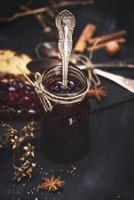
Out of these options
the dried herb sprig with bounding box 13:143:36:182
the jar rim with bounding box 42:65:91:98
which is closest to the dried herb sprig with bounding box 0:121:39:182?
the dried herb sprig with bounding box 13:143:36:182

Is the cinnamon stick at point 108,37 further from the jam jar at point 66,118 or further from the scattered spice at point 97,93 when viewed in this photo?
the jam jar at point 66,118

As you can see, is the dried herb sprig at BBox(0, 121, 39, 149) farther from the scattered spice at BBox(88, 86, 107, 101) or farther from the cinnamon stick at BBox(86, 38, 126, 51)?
the cinnamon stick at BBox(86, 38, 126, 51)

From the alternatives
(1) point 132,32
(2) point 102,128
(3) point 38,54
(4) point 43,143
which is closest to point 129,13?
(1) point 132,32

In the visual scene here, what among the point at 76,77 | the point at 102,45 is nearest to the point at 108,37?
the point at 102,45

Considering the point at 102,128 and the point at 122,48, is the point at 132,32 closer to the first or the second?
the point at 122,48

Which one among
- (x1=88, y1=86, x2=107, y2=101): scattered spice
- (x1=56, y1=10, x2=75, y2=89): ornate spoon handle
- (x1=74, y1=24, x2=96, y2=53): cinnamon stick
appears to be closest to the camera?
(x1=56, y1=10, x2=75, y2=89): ornate spoon handle

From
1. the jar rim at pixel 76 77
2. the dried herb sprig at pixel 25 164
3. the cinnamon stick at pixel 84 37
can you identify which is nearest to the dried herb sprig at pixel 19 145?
the dried herb sprig at pixel 25 164

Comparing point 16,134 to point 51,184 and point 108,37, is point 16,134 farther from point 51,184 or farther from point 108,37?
point 108,37
